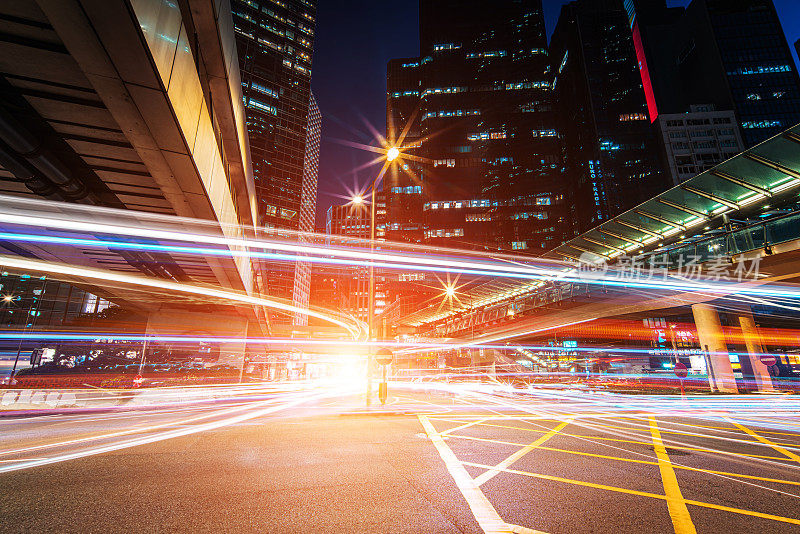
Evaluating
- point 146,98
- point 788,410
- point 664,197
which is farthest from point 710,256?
point 146,98

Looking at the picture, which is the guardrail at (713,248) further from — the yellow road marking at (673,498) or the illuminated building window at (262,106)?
the illuminated building window at (262,106)

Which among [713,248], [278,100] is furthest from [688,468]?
[278,100]

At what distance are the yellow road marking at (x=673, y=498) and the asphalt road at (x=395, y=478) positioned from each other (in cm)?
3

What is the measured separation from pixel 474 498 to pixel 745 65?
524ft

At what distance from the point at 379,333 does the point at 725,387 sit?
808 inches

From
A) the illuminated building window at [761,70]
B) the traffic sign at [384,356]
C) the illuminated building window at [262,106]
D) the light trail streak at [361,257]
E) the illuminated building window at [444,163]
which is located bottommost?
the traffic sign at [384,356]

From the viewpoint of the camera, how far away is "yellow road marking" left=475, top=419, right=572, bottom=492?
514 centimetres

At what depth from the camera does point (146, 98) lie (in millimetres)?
5934

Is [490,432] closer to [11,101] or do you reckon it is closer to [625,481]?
[625,481]

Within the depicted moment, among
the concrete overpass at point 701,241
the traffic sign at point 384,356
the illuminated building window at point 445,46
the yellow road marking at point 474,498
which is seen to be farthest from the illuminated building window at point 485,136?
the yellow road marking at point 474,498

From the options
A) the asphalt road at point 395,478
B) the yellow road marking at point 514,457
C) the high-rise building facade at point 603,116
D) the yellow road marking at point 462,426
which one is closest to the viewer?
the asphalt road at point 395,478

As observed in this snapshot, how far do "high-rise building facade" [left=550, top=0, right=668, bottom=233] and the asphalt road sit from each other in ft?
346

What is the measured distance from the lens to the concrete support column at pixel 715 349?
1902cm

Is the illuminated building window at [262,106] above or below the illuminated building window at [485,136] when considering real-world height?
above
